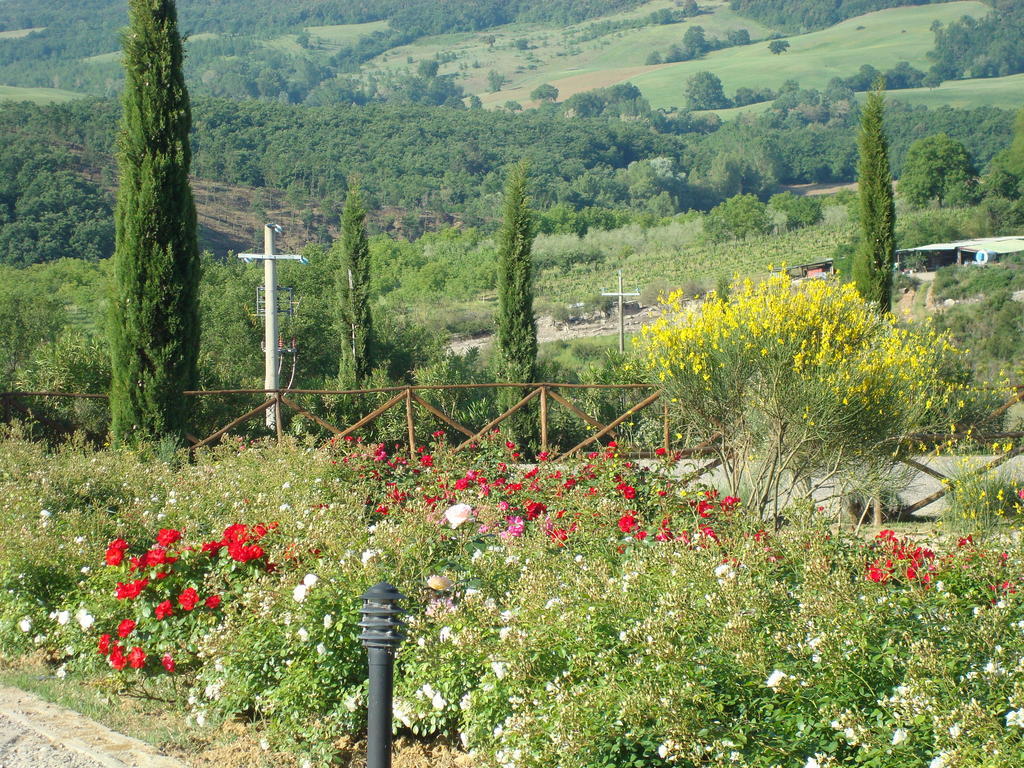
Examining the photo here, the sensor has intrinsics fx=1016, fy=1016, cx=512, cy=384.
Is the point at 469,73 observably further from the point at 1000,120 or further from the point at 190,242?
the point at 190,242

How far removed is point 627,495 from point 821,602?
242cm

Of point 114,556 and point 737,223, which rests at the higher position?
point 114,556

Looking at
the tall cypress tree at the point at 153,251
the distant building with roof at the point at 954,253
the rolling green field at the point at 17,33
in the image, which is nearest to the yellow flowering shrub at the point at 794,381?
the tall cypress tree at the point at 153,251

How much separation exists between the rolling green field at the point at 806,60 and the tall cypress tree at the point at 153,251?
136 m

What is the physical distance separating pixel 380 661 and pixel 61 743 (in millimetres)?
1765

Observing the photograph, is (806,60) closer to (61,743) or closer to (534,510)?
(534,510)

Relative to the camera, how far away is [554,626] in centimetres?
337

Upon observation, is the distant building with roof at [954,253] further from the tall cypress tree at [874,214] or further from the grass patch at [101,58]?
the grass patch at [101,58]

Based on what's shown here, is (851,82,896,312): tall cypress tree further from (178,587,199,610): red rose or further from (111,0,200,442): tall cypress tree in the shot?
(178,587,199,610): red rose

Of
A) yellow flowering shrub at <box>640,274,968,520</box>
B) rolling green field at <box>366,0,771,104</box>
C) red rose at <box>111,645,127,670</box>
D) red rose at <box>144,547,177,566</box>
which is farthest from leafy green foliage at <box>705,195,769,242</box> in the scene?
rolling green field at <box>366,0,771,104</box>

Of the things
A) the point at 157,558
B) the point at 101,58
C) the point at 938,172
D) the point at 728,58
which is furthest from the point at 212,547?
the point at 728,58

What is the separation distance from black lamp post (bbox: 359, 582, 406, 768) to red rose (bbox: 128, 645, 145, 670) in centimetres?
148

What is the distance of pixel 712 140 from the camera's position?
341 ft

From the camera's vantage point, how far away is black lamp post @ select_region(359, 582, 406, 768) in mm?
2604
